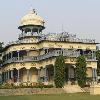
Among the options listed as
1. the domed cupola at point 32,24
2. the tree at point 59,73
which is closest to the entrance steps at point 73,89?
the tree at point 59,73

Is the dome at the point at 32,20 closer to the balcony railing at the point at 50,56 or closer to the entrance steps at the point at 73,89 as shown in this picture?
the balcony railing at the point at 50,56

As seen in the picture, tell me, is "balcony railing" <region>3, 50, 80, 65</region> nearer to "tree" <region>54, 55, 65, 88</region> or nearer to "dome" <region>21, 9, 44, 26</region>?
"tree" <region>54, 55, 65, 88</region>

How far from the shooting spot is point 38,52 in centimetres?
6378

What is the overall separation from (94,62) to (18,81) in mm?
14512

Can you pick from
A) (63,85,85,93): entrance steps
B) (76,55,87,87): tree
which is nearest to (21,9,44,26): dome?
(76,55,87,87): tree

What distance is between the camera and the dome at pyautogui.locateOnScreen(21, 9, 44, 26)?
67.4m

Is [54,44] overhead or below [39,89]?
overhead

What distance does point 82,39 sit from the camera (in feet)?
207

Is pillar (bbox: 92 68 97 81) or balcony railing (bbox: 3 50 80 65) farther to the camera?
pillar (bbox: 92 68 97 81)

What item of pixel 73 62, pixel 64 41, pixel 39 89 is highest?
pixel 64 41

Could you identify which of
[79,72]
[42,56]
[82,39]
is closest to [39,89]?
[79,72]

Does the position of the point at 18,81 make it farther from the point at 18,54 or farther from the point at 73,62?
the point at 73,62

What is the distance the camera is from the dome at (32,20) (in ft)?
221

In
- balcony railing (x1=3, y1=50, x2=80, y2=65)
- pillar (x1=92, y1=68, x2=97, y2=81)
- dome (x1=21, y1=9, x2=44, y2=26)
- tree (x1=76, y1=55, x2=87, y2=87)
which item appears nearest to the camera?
tree (x1=76, y1=55, x2=87, y2=87)
